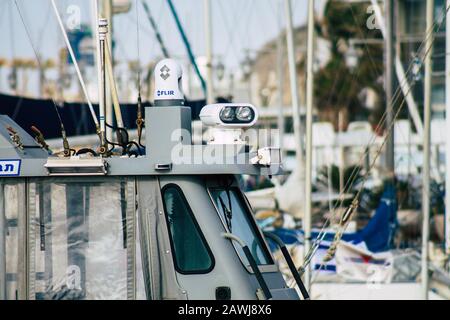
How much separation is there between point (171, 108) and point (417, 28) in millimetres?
48266

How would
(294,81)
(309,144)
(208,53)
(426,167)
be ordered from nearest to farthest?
(309,144)
(426,167)
(208,53)
(294,81)

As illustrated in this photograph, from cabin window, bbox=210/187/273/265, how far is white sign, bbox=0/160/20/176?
1.41 m

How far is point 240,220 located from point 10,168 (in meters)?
1.81

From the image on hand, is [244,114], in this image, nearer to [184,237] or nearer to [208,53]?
[184,237]

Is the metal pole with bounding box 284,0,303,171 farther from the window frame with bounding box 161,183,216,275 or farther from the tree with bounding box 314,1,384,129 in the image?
the tree with bounding box 314,1,384,129

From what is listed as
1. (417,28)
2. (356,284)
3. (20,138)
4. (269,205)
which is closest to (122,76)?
(269,205)

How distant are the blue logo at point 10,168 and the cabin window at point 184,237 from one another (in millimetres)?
1045

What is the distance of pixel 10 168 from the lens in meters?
8.68

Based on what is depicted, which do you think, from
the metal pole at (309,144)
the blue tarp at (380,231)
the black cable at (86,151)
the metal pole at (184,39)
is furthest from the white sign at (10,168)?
the blue tarp at (380,231)

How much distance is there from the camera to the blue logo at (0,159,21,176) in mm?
8672

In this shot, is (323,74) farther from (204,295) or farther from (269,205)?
(204,295)

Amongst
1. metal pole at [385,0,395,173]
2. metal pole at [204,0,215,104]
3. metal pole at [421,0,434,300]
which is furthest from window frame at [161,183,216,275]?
metal pole at [385,0,395,173]

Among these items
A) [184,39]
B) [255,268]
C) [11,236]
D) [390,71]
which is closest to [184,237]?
[255,268]

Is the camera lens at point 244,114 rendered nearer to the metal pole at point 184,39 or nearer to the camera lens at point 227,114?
the camera lens at point 227,114
